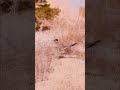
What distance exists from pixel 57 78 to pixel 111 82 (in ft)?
1.29

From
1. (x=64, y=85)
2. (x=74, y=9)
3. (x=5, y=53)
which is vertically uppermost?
(x=74, y=9)

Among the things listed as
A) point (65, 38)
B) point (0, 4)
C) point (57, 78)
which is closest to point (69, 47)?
point (65, 38)

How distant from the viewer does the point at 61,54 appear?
268 centimetres

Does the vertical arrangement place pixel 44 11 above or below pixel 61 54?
above

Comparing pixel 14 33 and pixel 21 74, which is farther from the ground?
pixel 14 33

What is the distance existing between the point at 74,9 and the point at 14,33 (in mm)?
484

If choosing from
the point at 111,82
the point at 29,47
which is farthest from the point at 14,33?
the point at 111,82

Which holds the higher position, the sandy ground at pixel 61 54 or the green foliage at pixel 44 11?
the green foliage at pixel 44 11

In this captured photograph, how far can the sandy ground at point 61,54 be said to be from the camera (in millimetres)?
2658

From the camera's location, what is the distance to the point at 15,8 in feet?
8.94

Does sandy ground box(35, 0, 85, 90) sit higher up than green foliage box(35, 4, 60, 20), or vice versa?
green foliage box(35, 4, 60, 20)

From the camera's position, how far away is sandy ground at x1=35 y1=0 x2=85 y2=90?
8.72 ft

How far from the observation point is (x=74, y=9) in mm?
2689

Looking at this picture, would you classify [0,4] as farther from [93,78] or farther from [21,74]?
[93,78]
